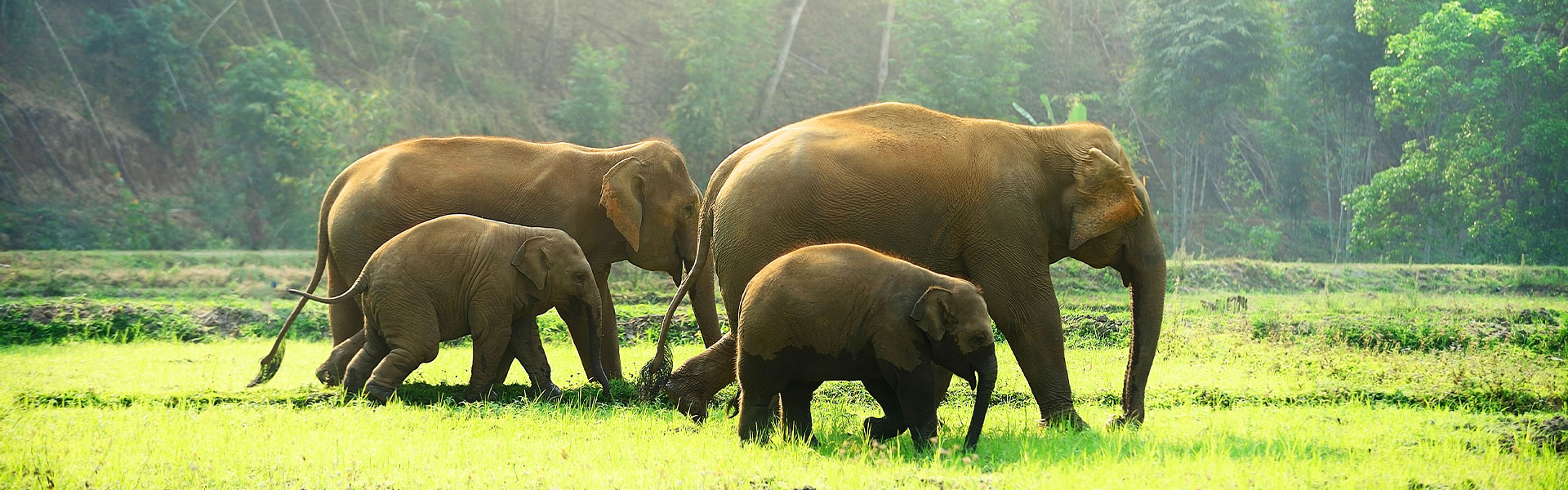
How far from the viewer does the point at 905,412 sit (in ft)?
23.3

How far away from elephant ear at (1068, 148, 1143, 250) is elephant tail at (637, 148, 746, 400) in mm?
2265

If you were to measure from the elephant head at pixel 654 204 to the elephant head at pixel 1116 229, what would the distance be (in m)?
3.62

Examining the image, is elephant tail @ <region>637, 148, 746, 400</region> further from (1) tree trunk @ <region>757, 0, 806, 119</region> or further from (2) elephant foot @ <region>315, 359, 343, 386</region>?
(1) tree trunk @ <region>757, 0, 806, 119</region>

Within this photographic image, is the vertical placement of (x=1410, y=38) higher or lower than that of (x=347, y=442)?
higher

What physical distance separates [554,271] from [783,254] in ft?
8.60

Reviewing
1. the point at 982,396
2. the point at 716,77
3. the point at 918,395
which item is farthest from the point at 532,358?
the point at 716,77

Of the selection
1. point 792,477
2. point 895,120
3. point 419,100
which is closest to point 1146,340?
point 895,120

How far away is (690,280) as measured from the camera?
917 centimetres

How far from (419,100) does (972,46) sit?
16.4 m

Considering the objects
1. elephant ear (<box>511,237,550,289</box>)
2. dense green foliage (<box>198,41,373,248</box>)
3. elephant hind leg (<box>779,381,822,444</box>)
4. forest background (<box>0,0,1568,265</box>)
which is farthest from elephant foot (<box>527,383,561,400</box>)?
forest background (<box>0,0,1568,265</box>)

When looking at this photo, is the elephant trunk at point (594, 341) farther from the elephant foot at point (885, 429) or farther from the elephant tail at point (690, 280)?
the elephant foot at point (885, 429)

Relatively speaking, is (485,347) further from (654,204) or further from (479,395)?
(654,204)

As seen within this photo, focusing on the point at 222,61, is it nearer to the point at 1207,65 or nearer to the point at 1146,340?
the point at 1207,65

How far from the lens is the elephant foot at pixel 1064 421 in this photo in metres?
8.35
